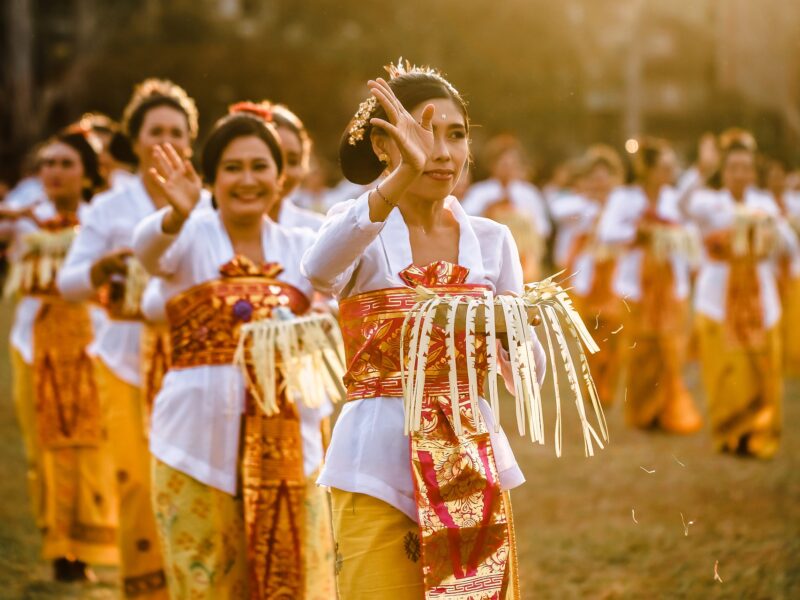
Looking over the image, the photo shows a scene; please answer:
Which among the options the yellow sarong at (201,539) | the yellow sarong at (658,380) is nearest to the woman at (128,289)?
the yellow sarong at (201,539)

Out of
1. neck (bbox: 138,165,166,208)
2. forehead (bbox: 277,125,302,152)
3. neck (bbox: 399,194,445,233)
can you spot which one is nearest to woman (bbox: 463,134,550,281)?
neck (bbox: 138,165,166,208)

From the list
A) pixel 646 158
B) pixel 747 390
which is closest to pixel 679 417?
pixel 747 390

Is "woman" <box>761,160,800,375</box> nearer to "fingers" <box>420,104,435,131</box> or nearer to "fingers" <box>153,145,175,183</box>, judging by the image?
"fingers" <box>153,145,175,183</box>

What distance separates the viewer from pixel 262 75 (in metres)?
28.9

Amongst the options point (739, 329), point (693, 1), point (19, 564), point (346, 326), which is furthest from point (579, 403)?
point (693, 1)

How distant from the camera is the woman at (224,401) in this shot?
4.53 metres

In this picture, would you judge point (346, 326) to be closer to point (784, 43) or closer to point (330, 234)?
point (330, 234)

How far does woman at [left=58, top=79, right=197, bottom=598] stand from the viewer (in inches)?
220

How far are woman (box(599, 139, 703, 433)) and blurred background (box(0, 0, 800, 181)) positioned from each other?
1580 centimetres

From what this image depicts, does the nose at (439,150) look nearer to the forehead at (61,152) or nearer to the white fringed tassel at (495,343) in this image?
the white fringed tassel at (495,343)

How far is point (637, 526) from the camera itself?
7.34 m

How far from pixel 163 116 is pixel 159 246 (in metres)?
1.48

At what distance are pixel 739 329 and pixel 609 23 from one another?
25.0 m

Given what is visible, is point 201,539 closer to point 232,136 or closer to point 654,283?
point 232,136
